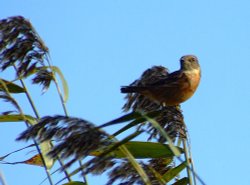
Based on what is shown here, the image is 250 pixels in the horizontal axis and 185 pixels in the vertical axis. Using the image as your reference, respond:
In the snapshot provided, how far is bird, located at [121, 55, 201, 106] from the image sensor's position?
14.1 feet

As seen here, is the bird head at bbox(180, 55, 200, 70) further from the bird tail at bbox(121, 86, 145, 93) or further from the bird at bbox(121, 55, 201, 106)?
the bird tail at bbox(121, 86, 145, 93)

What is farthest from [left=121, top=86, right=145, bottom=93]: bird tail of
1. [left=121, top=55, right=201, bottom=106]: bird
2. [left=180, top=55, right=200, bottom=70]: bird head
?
[left=180, top=55, right=200, bottom=70]: bird head

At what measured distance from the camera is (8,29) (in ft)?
11.2

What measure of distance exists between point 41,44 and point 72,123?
1.63 meters

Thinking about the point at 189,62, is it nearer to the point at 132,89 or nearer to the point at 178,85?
the point at 178,85

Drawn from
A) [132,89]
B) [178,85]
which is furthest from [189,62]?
[132,89]

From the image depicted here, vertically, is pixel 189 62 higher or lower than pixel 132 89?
higher

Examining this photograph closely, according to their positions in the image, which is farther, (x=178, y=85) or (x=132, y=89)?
(x=178, y=85)

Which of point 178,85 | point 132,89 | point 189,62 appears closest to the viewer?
point 132,89

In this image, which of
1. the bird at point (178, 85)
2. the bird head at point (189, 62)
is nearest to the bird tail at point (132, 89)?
the bird at point (178, 85)

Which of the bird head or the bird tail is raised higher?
the bird head

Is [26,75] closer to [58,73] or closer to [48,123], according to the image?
[58,73]

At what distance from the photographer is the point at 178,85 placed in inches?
213

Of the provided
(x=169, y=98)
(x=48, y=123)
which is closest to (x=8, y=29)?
(x=48, y=123)
